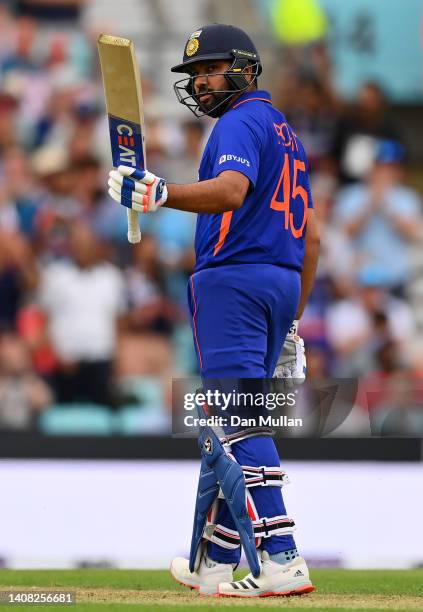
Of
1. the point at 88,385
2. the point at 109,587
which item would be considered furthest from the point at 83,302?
the point at 109,587

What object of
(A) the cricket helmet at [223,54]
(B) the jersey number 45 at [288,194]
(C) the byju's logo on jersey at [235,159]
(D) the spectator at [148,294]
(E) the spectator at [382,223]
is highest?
(A) the cricket helmet at [223,54]

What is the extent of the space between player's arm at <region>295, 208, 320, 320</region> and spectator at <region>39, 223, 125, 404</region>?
4.41 metres

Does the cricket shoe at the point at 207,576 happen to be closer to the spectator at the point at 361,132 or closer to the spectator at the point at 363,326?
the spectator at the point at 363,326

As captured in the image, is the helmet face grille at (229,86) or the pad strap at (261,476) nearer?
the pad strap at (261,476)

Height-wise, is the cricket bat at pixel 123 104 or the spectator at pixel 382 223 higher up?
the cricket bat at pixel 123 104

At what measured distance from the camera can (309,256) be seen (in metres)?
5.64

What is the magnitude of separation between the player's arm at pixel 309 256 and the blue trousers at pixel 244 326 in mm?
441

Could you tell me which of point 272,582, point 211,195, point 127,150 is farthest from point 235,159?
point 272,582

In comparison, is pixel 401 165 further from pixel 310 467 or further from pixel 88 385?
pixel 310 467

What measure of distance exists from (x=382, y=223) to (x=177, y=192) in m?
6.18

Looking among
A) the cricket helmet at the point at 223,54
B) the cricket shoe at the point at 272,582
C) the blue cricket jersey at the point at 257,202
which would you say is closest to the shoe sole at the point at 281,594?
the cricket shoe at the point at 272,582

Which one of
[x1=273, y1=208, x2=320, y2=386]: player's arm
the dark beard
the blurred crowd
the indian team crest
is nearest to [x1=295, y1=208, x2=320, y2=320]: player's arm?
[x1=273, y1=208, x2=320, y2=386]: player's arm

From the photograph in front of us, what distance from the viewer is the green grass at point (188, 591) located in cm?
480

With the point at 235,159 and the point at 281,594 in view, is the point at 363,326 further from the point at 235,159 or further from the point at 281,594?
the point at 235,159
